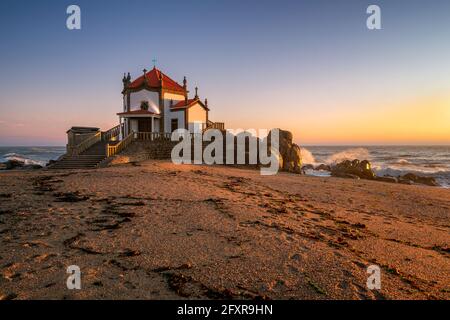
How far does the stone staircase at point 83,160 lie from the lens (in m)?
20.3

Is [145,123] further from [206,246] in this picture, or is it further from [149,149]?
[206,246]

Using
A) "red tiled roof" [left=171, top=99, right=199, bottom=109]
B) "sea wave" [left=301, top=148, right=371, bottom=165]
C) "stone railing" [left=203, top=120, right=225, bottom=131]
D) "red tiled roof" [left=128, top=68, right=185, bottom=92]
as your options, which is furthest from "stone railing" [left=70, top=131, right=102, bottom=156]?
"sea wave" [left=301, top=148, right=371, bottom=165]

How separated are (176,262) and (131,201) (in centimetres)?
486

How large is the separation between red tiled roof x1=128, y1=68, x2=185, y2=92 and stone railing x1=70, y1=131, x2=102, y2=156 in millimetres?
8398

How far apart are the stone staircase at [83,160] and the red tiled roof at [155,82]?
11.7 m

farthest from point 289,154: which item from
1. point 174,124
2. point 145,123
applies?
point 145,123

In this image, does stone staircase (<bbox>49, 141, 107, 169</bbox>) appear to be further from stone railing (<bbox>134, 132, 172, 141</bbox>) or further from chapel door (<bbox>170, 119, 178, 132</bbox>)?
chapel door (<bbox>170, 119, 178, 132</bbox>)

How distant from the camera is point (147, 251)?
5246mm

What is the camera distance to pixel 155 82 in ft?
107

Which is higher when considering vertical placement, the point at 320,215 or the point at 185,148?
the point at 185,148

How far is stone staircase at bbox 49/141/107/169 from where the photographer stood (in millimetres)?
20305
